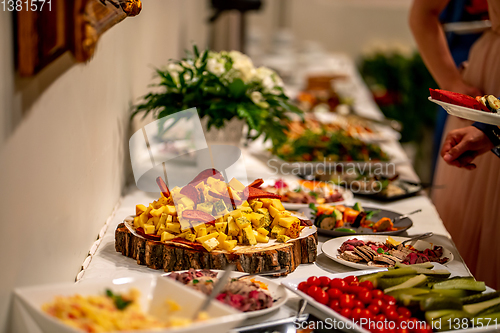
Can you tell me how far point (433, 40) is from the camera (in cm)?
181

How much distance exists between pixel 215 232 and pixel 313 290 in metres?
0.26

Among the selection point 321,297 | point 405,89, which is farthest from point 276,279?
point 405,89

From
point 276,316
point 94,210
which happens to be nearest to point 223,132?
point 94,210

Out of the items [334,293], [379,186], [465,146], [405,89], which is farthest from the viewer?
[405,89]

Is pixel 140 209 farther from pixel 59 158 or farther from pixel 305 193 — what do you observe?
pixel 305 193

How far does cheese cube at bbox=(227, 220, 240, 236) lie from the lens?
1062mm

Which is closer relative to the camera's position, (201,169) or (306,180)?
(201,169)

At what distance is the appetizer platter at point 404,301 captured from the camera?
81 cm

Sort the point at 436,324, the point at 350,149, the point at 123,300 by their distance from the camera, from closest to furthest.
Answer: the point at 123,300 → the point at 436,324 → the point at 350,149

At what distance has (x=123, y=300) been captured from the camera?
664 mm

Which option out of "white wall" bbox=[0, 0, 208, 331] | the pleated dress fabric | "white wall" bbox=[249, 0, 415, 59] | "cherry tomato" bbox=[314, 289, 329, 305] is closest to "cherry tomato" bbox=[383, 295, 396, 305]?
"cherry tomato" bbox=[314, 289, 329, 305]

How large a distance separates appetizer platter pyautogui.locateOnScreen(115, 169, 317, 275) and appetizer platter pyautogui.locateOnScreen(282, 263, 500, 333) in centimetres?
14

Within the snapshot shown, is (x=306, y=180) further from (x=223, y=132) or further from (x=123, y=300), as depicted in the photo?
(x=123, y=300)

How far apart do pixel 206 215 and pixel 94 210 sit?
0.32 metres
